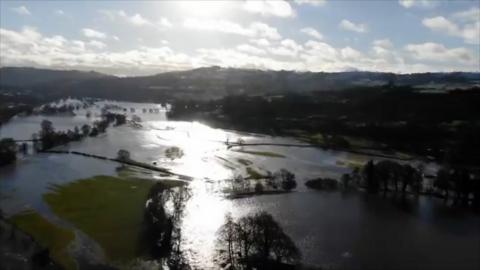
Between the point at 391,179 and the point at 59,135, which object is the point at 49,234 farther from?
the point at 59,135

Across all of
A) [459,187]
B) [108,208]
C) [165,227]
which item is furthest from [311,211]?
[108,208]

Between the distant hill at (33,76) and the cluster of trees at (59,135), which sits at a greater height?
the distant hill at (33,76)

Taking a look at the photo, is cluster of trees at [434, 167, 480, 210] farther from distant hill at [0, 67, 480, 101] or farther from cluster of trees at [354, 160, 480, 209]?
distant hill at [0, 67, 480, 101]

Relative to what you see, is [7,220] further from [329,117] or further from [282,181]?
[329,117]

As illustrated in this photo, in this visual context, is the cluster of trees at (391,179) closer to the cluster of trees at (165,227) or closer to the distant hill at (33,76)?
the cluster of trees at (165,227)

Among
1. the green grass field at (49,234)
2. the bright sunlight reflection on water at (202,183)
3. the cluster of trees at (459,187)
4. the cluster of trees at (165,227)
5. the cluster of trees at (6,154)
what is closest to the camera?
the green grass field at (49,234)

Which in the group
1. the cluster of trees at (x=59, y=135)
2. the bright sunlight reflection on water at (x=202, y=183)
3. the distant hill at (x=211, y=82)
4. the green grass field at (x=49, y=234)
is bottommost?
the green grass field at (x=49, y=234)

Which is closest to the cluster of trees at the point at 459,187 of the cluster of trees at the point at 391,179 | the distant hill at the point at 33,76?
the cluster of trees at the point at 391,179

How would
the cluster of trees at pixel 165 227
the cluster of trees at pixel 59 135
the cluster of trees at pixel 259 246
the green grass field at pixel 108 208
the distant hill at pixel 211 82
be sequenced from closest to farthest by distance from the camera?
the cluster of trees at pixel 259 246 < the cluster of trees at pixel 165 227 < the green grass field at pixel 108 208 < the cluster of trees at pixel 59 135 < the distant hill at pixel 211 82
